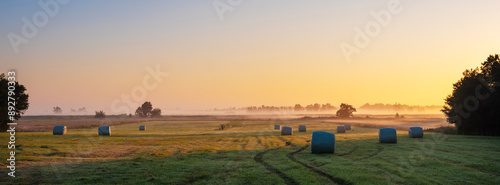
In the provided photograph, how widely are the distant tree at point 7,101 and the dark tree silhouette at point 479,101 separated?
64595 millimetres

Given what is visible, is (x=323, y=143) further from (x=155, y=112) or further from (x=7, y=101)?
(x=155, y=112)

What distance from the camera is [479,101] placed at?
4575 cm

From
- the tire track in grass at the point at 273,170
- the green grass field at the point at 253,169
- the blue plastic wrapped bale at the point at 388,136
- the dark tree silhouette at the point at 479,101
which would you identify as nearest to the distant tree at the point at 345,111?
the dark tree silhouette at the point at 479,101

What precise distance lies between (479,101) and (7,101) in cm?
6950

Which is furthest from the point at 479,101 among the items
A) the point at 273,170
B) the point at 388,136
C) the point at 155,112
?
the point at 155,112

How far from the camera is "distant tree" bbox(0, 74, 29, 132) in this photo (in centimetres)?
4781

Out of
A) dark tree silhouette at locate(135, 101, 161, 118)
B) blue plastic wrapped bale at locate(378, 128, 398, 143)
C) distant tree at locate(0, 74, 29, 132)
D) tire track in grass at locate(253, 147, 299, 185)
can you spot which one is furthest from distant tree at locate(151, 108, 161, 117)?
tire track in grass at locate(253, 147, 299, 185)

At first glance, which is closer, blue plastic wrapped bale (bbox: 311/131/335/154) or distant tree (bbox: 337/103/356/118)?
blue plastic wrapped bale (bbox: 311/131/335/154)

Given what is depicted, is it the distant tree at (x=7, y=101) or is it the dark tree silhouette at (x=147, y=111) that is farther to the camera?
the dark tree silhouette at (x=147, y=111)

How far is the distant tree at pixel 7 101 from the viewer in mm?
47812

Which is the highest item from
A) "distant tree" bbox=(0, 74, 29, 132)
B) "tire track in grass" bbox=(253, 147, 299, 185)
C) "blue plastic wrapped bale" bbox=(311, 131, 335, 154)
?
"distant tree" bbox=(0, 74, 29, 132)

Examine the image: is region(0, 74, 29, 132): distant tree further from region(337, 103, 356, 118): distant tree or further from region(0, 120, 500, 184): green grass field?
region(337, 103, 356, 118): distant tree

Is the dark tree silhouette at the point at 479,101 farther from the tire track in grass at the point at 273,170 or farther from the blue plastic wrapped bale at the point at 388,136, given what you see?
the tire track in grass at the point at 273,170

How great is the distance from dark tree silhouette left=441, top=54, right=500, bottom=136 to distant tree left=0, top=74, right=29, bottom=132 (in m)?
64.6
